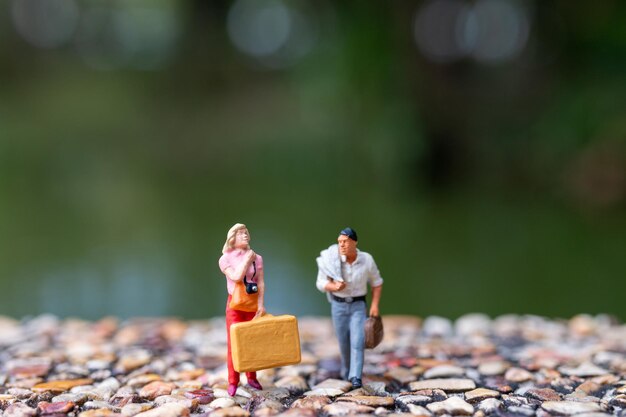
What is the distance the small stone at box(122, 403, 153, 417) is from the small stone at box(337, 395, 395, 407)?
921mm

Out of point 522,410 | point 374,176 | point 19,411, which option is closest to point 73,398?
point 19,411

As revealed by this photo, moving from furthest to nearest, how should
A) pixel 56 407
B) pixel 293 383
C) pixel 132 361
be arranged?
pixel 132 361, pixel 293 383, pixel 56 407

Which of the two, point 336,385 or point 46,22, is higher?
point 46,22

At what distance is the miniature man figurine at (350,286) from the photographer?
3535mm

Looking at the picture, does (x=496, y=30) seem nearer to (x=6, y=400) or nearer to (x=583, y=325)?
(x=583, y=325)

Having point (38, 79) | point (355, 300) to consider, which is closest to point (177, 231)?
point (355, 300)

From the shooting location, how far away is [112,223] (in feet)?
31.6

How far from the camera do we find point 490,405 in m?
3.31

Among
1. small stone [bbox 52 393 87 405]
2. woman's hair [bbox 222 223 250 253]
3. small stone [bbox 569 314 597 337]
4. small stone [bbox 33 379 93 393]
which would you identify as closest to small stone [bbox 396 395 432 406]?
woman's hair [bbox 222 223 250 253]

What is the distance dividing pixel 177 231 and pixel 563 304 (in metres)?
4.98

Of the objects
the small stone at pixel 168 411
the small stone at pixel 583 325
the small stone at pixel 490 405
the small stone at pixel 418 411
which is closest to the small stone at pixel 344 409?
the small stone at pixel 418 411

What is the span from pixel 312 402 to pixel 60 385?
54.5 inches

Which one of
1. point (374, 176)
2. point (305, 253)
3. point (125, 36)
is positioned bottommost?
point (305, 253)

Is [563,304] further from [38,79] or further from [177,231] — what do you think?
[38,79]
